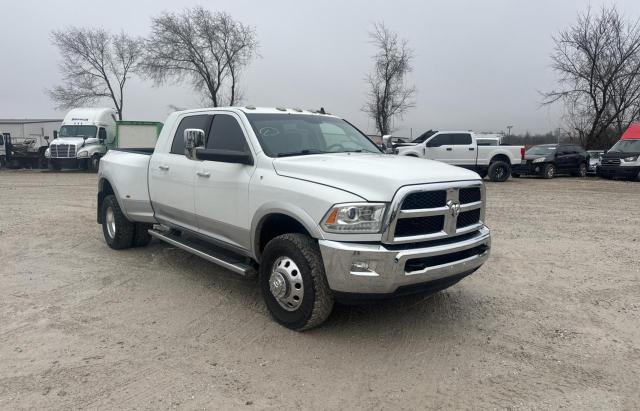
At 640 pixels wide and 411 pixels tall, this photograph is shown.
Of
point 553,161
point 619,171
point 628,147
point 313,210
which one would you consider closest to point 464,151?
point 553,161

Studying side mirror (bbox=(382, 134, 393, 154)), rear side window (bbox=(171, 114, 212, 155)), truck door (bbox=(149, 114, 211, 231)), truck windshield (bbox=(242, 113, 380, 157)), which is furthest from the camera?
side mirror (bbox=(382, 134, 393, 154))

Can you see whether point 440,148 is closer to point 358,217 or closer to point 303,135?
point 303,135

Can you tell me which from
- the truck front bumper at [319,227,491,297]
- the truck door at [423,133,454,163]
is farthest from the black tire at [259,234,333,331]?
the truck door at [423,133,454,163]

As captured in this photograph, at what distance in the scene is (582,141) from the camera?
34875mm

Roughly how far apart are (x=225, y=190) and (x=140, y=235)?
2.89 metres

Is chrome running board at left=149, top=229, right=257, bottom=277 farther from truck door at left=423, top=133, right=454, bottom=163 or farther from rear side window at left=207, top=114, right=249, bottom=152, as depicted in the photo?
truck door at left=423, top=133, right=454, bottom=163

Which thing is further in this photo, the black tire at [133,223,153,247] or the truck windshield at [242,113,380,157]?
the black tire at [133,223,153,247]

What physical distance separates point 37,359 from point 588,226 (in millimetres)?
9278

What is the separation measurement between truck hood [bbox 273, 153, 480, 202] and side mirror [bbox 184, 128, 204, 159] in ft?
2.96

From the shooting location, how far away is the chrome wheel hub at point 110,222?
6668 mm

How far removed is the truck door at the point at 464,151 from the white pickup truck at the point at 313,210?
14.7m

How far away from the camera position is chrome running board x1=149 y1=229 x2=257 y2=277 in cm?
431

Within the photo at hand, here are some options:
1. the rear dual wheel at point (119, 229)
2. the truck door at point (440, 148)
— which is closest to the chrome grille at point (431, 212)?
the rear dual wheel at point (119, 229)

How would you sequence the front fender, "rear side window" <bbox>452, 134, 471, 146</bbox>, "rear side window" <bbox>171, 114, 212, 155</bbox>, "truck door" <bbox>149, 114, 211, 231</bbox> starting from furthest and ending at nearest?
1. "rear side window" <bbox>452, 134, 471, 146</bbox>
2. "rear side window" <bbox>171, 114, 212, 155</bbox>
3. "truck door" <bbox>149, 114, 211, 231</bbox>
4. the front fender
